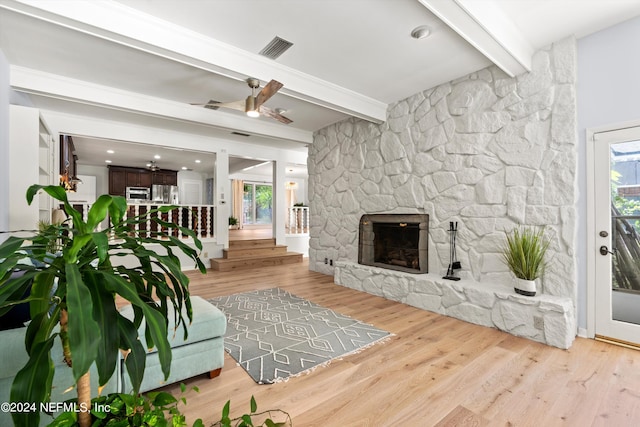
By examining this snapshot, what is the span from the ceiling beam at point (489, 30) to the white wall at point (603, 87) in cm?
→ 49

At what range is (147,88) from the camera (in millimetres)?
3834

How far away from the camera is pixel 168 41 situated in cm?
263

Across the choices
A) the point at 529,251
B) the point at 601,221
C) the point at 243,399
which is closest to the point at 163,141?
the point at 243,399

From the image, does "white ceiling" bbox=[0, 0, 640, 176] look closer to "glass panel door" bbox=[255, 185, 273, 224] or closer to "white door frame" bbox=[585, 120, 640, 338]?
"white door frame" bbox=[585, 120, 640, 338]

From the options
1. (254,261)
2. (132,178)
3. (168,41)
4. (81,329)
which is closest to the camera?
(81,329)

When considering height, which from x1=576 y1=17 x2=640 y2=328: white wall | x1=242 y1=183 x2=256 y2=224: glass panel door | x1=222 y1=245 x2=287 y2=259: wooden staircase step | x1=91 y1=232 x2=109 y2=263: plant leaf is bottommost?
x1=222 y1=245 x2=287 y2=259: wooden staircase step

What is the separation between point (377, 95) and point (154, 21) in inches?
107

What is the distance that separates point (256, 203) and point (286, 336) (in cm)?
1019

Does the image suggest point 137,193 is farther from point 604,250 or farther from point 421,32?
point 604,250

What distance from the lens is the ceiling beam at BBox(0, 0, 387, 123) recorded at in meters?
2.21

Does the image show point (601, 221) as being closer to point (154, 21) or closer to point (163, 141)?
point (154, 21)

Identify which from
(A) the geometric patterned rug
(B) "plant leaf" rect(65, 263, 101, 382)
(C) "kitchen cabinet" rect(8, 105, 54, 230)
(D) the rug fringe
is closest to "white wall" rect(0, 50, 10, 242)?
(C) "kitchen cabinet" rect(8, 105, 54, 230)

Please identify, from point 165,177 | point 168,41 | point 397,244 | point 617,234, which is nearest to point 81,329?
point 168,41

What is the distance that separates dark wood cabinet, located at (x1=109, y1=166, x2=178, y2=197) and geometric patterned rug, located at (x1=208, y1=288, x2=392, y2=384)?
7.56 meters
